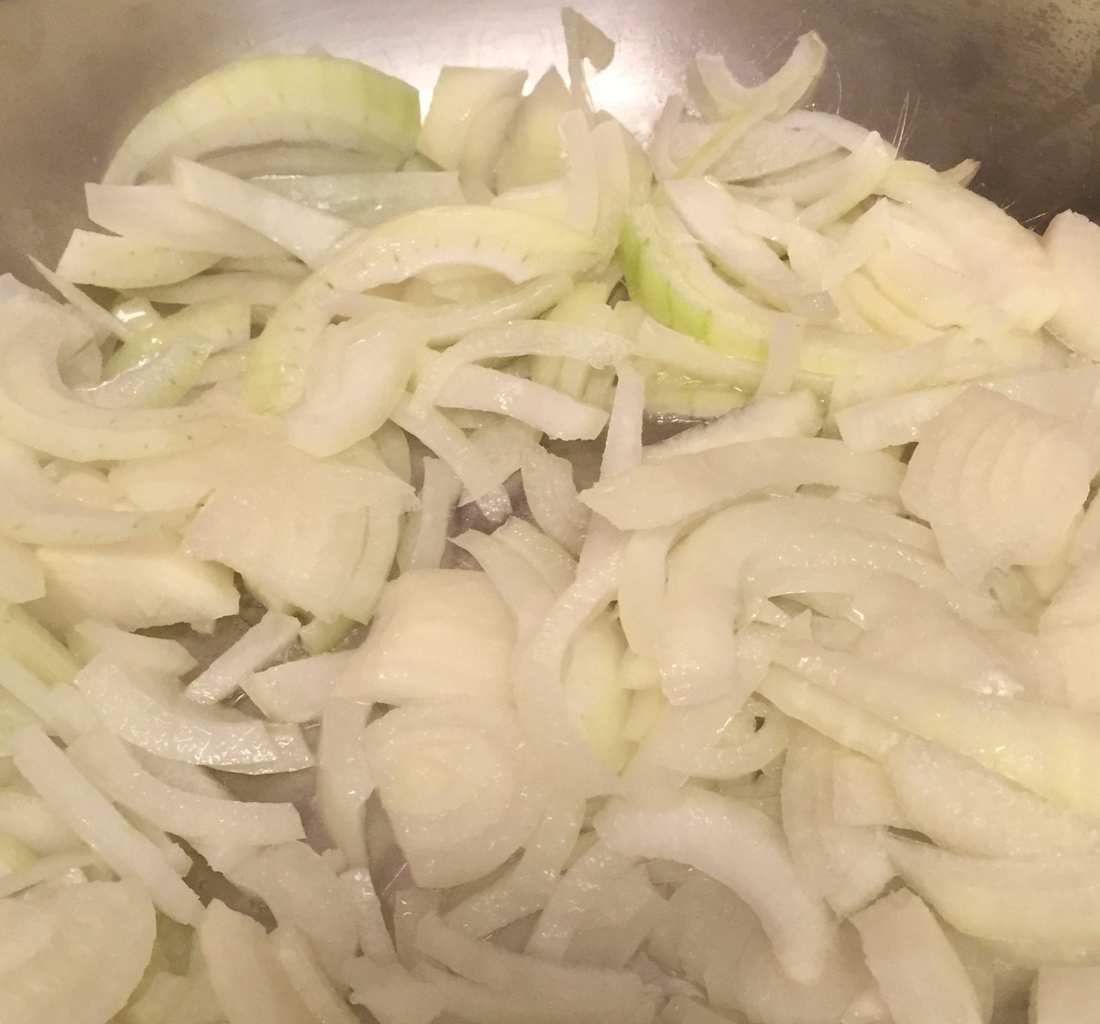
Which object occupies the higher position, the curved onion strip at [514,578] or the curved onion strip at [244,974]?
the curved onion strip at [514,578]

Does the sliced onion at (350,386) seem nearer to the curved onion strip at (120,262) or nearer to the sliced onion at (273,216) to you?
the sliced onion at (273,216)

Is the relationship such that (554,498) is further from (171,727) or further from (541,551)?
(171,727)

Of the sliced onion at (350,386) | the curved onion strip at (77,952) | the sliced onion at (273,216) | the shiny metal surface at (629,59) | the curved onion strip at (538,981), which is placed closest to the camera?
the curved onion strip at (77,952)

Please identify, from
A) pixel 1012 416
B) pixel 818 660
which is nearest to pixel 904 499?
pixel 1012 416

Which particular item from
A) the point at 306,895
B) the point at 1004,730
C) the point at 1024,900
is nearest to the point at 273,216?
the point at 306,895

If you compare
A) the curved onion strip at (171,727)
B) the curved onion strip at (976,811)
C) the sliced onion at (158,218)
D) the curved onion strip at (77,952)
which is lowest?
the curved onion strip at (77,952)

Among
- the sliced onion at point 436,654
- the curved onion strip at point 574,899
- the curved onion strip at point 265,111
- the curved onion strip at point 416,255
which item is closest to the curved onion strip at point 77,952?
the sliced onion at point 436,654
